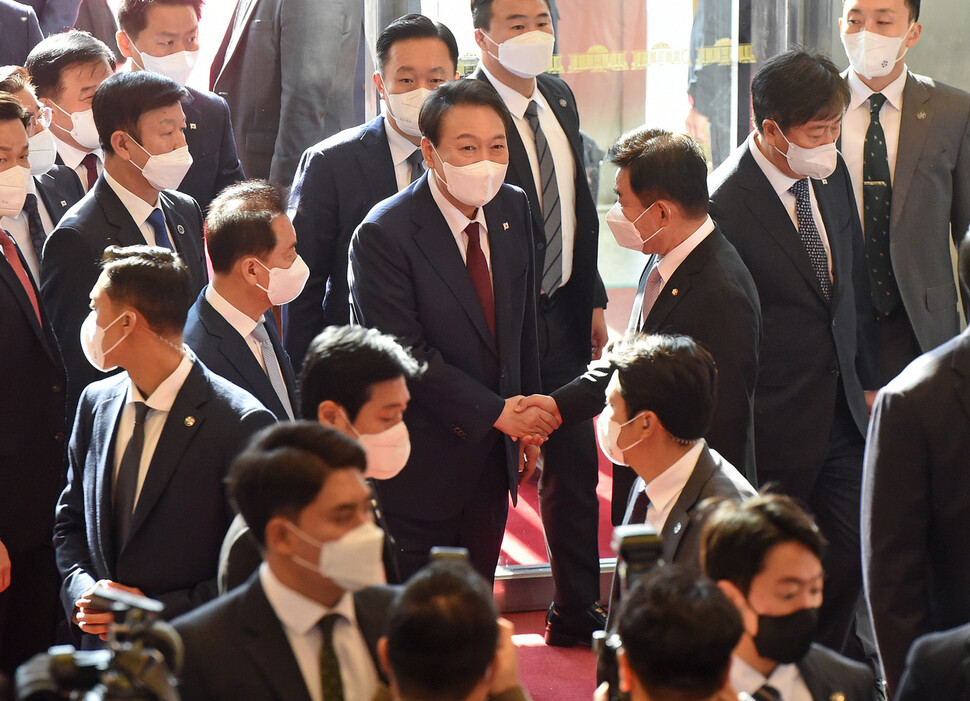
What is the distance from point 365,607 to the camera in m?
2.09

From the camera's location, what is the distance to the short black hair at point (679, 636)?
5.80 ft

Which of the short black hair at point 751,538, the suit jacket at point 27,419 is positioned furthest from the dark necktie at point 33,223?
the short black hair at point 751,538

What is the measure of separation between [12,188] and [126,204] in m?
0.32

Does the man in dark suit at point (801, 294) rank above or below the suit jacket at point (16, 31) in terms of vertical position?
below

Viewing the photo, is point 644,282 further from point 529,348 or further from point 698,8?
point 698,8

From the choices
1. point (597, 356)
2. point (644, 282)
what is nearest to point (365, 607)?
point (644, 282)

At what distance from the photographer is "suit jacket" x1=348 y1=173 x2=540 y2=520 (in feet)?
11.7

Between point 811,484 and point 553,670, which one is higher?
point 811,484

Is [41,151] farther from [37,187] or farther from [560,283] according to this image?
[560,283]

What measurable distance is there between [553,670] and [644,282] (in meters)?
1.36

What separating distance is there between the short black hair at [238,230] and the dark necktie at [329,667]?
1531mm

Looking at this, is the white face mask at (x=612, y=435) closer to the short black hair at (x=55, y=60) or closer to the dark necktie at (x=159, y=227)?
the dark necktie at (x=159, y=227)

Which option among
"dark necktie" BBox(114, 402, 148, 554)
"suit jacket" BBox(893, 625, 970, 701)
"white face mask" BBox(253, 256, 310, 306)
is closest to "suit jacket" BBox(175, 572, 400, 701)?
"dark necktie" BBox(114, 402, 148, 554)

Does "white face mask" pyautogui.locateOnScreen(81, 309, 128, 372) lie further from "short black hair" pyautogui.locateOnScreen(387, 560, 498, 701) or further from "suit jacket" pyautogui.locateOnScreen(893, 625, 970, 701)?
"suit jacket" pyautogui.locateOnScreen(893, 625, 970, 701)
